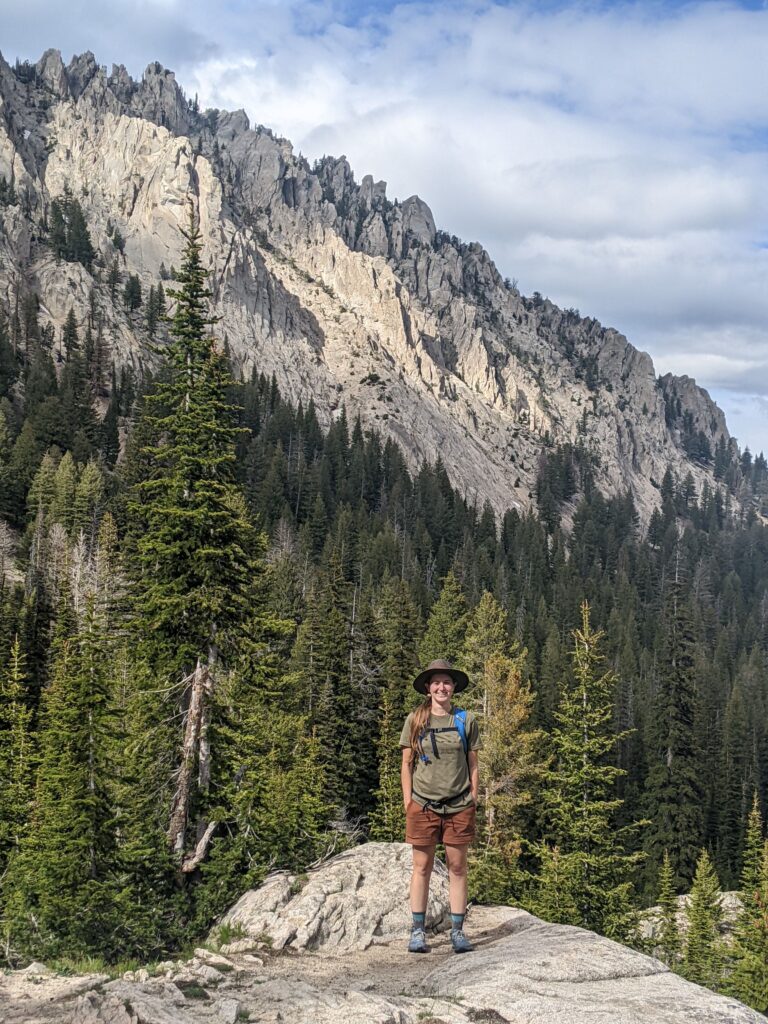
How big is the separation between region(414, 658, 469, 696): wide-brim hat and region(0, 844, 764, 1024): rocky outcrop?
9.44 feet

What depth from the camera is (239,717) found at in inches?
645

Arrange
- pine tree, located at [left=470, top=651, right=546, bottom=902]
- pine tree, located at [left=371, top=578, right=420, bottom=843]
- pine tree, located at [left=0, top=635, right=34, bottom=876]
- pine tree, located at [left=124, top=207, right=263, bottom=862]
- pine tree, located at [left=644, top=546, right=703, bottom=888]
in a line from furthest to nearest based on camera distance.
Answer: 1. pine tree, located at [left=644, top=546, right=703, bottom=888]
2. pine tree, located at [left=371, top=578, right=420, bottom=843]
3. pine tree, located at [left=0, top=635, right=34, bottom=876]
4. pine tree, located at [left=470, top=651, right=546, bottom=902]
5. pine tree, located at [left=124, top=207, right=263, bottom=862]

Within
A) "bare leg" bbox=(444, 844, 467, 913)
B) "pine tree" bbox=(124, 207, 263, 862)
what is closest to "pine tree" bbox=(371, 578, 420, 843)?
"pine tree" bbox=(124, 207, 263, 862)

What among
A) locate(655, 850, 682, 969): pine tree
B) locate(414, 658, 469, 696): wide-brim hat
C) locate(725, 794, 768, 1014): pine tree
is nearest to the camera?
locate(414, 658, 469, 696): wide-brim hat

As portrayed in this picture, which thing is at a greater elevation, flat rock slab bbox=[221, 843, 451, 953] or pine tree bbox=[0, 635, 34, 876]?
flat rock slab bbox=[221, 843, 451, 953]

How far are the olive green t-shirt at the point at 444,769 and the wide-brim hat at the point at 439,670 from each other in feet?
1.27

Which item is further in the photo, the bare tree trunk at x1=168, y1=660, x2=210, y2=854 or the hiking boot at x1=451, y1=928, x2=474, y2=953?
the bare tree trunk at x1=168, y1=660, x2=210, y2=854

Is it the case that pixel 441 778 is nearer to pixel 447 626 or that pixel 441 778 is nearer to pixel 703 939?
pixel 703 939

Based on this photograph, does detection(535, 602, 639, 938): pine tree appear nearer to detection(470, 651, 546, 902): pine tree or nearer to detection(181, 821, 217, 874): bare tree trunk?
detection(470, 651, 546, 902): pine tree

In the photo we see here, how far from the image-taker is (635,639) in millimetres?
101125

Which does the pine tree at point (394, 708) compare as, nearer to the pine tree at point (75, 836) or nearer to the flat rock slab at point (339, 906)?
the pine tree at point (75, 836)

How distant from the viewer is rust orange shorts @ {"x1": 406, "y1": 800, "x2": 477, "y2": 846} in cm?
844

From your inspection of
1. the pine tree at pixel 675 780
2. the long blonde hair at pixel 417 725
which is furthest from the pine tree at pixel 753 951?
the long blonde hair at pixel 417 725

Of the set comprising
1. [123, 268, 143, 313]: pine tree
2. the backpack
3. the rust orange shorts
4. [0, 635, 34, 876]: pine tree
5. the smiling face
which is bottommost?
[0, 635, 34, 876]: pine tree
